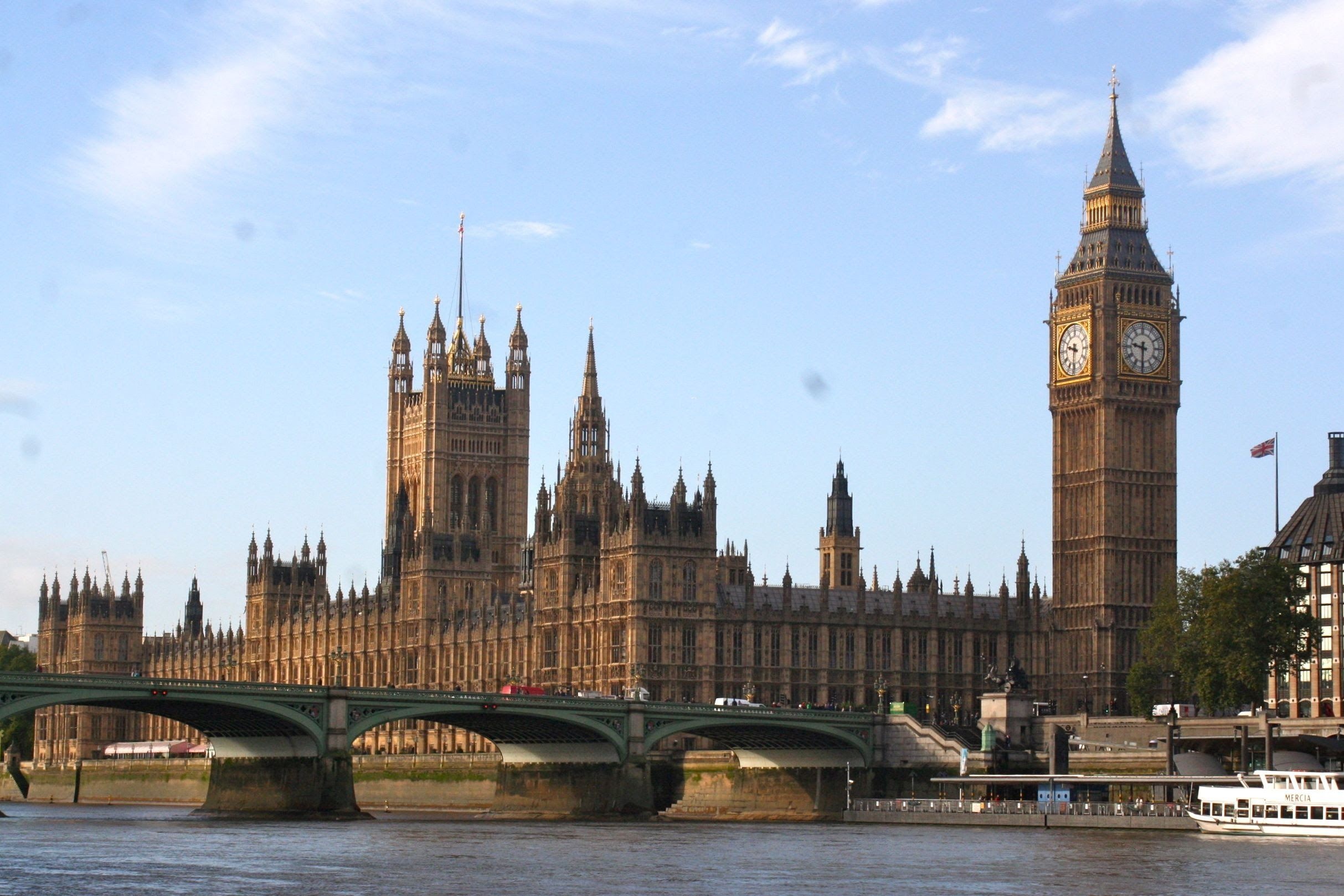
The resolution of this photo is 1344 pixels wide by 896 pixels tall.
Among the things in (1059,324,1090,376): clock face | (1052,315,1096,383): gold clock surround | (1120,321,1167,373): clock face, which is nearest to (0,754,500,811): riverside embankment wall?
(1052,315,1096,383): gold clock surround

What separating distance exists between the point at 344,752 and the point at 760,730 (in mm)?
21461

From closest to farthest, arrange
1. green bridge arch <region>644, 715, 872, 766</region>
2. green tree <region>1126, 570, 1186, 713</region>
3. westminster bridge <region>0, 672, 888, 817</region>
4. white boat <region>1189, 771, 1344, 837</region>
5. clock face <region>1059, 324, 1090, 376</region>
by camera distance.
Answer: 1. white boat <region>1189, 771, 1344, 837</region>
2. westminster bridge <region>0, 672, 888, 817</region>
3. green bridge arch <region>644, 715, 872, 766</region>
4. green tree <region>1126, 570, 1186, 713</region>
5. clock face <region>1059, 324, 1090, 376</region>

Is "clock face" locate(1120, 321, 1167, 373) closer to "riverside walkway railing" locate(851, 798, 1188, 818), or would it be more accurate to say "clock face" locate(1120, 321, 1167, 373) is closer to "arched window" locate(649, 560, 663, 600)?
"arched window" locate(649, 560, 663, 600)

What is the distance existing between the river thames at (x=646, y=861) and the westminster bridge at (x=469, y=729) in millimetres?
5356

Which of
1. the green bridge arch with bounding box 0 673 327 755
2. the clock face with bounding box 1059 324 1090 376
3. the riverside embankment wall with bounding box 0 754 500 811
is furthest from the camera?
the clock face with bounding box 1059 324 1090 376

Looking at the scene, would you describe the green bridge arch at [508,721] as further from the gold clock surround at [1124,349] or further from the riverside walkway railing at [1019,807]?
the gold clock surround at [1124,349]

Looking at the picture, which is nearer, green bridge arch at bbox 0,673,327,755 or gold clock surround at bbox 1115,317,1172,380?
green bridge arch at bbox 0,673,327,755

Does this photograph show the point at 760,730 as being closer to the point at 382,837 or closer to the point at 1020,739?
the point at 1020,739

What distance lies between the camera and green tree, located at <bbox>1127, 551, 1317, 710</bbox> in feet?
432

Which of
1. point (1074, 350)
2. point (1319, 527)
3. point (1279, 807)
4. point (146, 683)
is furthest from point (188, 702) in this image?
point (1074, 350)

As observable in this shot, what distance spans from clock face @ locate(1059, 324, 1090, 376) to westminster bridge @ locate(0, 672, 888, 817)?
1430 inches

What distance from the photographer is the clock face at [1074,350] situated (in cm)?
16438

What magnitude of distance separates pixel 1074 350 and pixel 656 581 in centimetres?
3118

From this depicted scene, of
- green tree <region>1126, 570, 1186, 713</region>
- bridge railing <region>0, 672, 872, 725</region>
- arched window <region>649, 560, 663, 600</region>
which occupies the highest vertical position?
arched window <region>649, 560, 663, 600</region>
